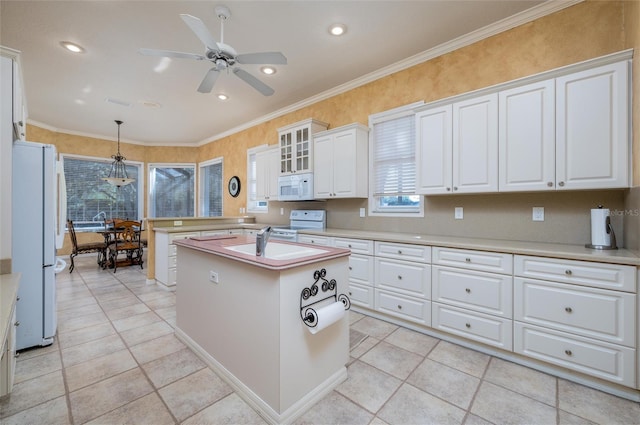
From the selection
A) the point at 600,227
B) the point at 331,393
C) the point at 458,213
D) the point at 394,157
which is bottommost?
the point at 331,393

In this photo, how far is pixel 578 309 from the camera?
1.90 meters

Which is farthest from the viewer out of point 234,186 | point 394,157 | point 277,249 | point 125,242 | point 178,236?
point 234,186

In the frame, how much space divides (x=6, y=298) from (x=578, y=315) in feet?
11.7

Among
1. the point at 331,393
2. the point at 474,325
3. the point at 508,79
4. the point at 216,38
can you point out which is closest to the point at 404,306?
the point at 474,325

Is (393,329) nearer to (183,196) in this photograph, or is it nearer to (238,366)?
(238,366)

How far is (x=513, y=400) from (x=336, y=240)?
2.13 meters

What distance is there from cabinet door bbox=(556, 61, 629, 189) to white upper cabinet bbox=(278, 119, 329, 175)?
2.79 metres

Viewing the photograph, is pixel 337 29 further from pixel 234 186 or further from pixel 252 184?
pixel 234 186

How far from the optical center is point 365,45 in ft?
10.00

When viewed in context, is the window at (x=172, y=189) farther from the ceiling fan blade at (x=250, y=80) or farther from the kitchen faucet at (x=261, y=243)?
the kitchen faucet at (x=261, y=243)

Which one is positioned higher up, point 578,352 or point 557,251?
point 557,251

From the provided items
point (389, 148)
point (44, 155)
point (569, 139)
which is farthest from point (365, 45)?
point (44, 155)

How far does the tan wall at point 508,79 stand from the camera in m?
2.22

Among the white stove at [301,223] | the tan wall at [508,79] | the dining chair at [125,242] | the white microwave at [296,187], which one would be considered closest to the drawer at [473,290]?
the tan wall at [508,79]
